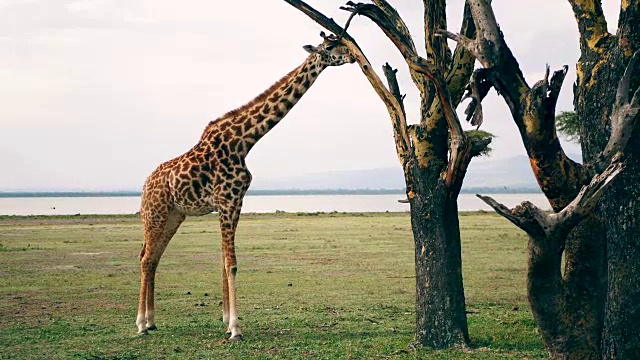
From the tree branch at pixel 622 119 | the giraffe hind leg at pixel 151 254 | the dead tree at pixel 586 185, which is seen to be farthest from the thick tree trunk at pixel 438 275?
the giraffe hind leg at pixel 151 254

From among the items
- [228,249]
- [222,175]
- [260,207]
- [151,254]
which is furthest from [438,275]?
[260,207]

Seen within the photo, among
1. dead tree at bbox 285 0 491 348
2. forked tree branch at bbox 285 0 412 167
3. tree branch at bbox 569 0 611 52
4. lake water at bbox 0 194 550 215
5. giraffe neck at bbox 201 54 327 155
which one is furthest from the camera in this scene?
lake water at bbox 0 194 550 215

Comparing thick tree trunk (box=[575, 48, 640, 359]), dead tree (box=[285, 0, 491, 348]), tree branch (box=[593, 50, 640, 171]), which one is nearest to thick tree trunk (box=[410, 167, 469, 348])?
dead tree (box=[285, 0, 491, 348])

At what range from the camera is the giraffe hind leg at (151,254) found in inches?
458

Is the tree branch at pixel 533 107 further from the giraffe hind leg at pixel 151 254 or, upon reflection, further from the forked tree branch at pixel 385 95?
the giraffe hind leg at pixel 151 254

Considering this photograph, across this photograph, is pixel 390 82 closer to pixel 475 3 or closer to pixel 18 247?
pixel 475 3

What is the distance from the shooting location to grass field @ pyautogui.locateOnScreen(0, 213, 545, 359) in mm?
10148

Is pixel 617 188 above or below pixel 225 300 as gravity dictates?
above

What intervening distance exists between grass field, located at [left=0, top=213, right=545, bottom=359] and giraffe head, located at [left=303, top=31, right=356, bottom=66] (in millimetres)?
3734

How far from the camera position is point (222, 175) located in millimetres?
11594

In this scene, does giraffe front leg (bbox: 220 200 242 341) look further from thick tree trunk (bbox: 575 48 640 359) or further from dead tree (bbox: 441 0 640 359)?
thick tree trunk (bbox: 575 48 640 359)

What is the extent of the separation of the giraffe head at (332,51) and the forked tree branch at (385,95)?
1.86 ft

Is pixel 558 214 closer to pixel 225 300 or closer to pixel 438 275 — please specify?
pixel 438 275

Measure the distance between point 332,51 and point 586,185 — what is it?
508 centimetres
